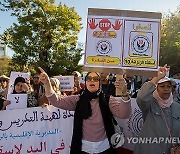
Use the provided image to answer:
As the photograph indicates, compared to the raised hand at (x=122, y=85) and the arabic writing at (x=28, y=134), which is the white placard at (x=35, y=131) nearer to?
the arabic writing at (x=28, y=134)

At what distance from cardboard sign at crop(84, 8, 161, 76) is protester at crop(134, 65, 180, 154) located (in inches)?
8.5

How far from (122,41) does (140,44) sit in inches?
8.4

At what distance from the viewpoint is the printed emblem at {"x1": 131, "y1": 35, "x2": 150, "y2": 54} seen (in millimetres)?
4000

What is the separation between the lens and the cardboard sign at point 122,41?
398 cm

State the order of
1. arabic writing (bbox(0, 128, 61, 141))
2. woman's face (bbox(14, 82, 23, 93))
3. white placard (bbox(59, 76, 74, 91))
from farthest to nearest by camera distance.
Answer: white placard (bbox(59, 76, 74, 91)), woman's face (bbox(14, 82, 23, 93)), arabic writing (bbox(0, 128, 61, 141))

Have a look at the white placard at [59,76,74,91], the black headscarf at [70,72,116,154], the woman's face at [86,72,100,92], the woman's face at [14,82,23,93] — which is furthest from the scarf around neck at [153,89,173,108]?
the white placard at [59,76,74,91]

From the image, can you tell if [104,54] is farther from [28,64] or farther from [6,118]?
[28,64]

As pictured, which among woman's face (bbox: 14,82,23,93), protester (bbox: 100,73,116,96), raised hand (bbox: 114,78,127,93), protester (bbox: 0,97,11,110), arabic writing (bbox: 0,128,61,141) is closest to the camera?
raised hand (bbox: 114,78,127,93)

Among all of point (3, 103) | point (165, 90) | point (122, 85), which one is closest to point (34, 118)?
point (3, 103)

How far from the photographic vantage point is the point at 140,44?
4.00 meters

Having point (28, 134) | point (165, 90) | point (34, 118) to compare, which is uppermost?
point (165, 90)

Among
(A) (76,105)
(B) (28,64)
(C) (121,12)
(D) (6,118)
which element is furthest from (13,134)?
(B) (28,64)

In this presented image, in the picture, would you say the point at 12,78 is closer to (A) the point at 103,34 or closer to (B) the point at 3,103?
(B) the point at 3,103

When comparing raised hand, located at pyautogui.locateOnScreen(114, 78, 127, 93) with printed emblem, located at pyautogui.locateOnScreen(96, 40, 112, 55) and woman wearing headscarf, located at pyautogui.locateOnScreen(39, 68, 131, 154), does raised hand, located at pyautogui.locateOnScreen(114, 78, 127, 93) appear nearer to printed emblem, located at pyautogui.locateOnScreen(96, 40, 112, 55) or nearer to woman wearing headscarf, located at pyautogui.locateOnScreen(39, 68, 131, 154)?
woman wearing headscarf, located at pyautogui.locateOnScreen(39, 68, 131, 154)
